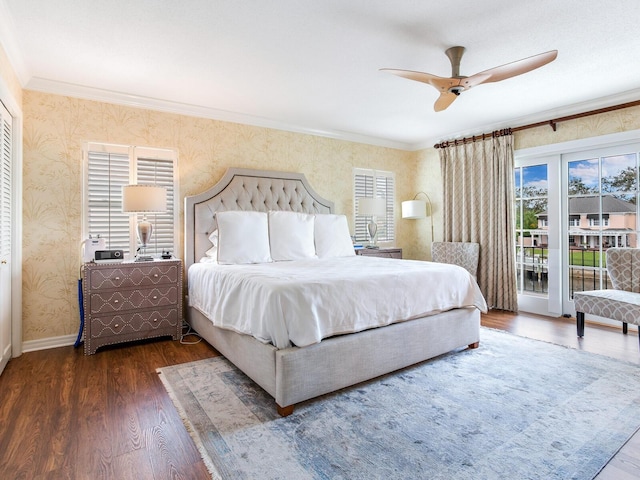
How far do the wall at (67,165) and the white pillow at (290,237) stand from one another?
38.4 inches

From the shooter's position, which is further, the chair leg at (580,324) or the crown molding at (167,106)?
the chair leg at (580,324)

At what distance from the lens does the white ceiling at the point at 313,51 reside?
2281 mm

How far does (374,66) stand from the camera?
10.1 feet

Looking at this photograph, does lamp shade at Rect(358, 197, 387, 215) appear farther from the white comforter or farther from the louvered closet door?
the louvered closet door

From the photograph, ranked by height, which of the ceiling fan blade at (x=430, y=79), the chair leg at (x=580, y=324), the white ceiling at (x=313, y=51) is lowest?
the chair leg at (x=580, y=324)

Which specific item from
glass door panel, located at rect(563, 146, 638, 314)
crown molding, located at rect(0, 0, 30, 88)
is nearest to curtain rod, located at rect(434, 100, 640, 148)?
glass door panel, located at rect(563, 146, 638, 314)

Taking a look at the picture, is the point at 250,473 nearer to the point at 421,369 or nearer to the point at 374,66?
the point at 421,369

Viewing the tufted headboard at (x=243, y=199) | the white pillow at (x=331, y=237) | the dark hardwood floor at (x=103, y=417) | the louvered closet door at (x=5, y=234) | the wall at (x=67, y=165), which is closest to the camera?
the dark hardwood floor at (x=103, y=417)

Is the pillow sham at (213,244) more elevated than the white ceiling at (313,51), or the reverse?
the white ceiling at (313,51)

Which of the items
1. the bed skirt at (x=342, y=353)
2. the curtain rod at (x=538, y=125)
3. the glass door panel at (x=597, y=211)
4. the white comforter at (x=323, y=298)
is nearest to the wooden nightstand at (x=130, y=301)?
the white comforter at (x=323, y=298)

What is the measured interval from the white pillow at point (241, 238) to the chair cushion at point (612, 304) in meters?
3.10

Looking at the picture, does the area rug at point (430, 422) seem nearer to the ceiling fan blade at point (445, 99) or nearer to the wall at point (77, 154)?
the wall at point (77, 154)

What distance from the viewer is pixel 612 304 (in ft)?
10.6

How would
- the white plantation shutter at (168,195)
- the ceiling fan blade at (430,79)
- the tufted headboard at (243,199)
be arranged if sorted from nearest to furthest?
the ceiling fan blade at (430,79), the white plantation shutter at (168,195), the tufted headboard at (243,199)
